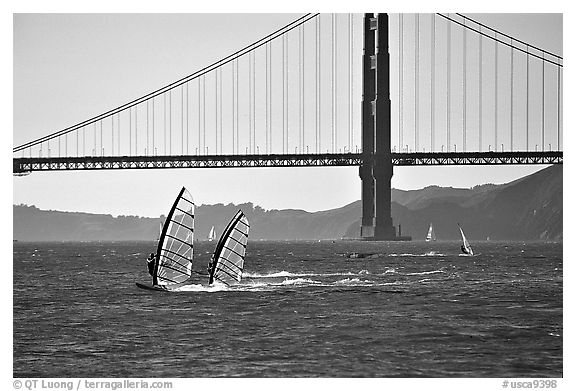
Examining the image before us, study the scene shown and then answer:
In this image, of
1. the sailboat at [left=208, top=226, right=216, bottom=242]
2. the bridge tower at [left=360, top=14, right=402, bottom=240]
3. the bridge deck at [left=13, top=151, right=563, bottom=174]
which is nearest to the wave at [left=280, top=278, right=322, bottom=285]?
the bridge deck at [left=13, top=151, right=563, bottom=174]

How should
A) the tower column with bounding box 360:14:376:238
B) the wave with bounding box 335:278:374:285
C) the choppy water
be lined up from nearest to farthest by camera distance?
the choppy water
the wave with bounding box 335:278:374:285
the tower column with bounding box 360:14:376:238

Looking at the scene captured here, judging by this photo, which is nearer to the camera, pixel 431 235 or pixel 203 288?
pixel 203 288

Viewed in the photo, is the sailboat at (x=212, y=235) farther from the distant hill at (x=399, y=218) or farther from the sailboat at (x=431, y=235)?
the sailboat at (x=431, y=235)

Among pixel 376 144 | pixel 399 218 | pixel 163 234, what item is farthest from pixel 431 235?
pixel 163 234

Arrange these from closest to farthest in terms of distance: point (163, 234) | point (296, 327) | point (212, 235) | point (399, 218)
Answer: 1. point (296, 327)
2. point (163, 234)
3. point (212, 235)
4. point (399, 218)

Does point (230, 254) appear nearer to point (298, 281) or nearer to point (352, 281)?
point (298, 281)

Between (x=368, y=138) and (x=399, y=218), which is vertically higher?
(x=368, y=138)

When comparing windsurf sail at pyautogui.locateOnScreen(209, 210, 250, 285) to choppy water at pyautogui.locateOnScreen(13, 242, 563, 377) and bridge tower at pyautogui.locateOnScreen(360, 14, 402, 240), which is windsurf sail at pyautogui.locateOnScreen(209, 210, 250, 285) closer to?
choppy water at pyautogui.locateOnScreen(13, 242, 563, 377)
